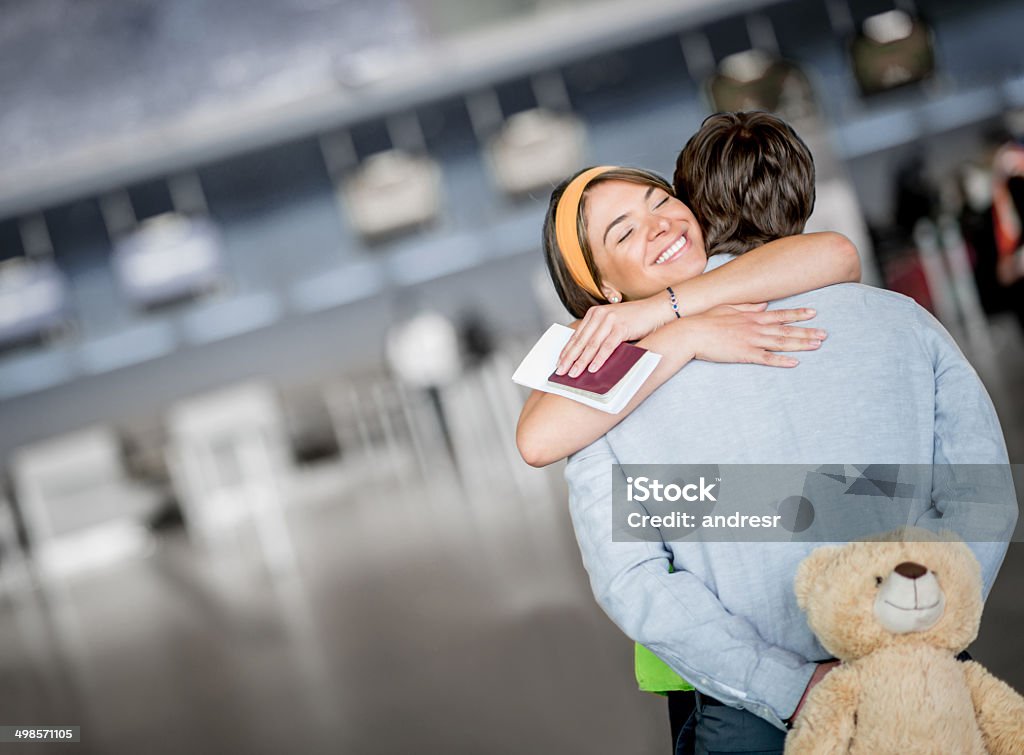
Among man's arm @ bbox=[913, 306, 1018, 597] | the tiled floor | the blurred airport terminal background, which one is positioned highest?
the blurred airport terminal background

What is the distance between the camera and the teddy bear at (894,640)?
30.2 inches

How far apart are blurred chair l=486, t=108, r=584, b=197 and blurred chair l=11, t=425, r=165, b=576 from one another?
3.71 m

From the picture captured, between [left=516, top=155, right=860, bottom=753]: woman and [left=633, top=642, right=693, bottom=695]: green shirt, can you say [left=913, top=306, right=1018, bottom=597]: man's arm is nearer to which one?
[left=516, top=155, right=860, bottom=753]: woman

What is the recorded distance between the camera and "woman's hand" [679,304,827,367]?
842 millimetres

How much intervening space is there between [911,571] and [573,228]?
0.42 metres

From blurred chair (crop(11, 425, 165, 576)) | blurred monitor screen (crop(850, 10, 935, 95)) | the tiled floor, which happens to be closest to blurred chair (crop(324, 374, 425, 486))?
blurred chair (crop(11, 425, 165, 576))

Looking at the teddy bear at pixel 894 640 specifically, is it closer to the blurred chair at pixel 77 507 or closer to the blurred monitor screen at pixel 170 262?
the blurred chair at pixel 77 507

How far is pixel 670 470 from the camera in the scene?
2.89 feet

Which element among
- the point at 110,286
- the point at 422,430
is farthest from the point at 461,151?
the point at 110,286

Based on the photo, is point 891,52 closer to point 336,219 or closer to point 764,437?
point 336,219

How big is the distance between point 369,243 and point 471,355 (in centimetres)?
122

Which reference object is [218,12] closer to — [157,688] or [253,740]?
[157,688]

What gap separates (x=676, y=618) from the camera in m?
0.85

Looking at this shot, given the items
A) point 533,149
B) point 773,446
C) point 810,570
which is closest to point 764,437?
point 773,446
